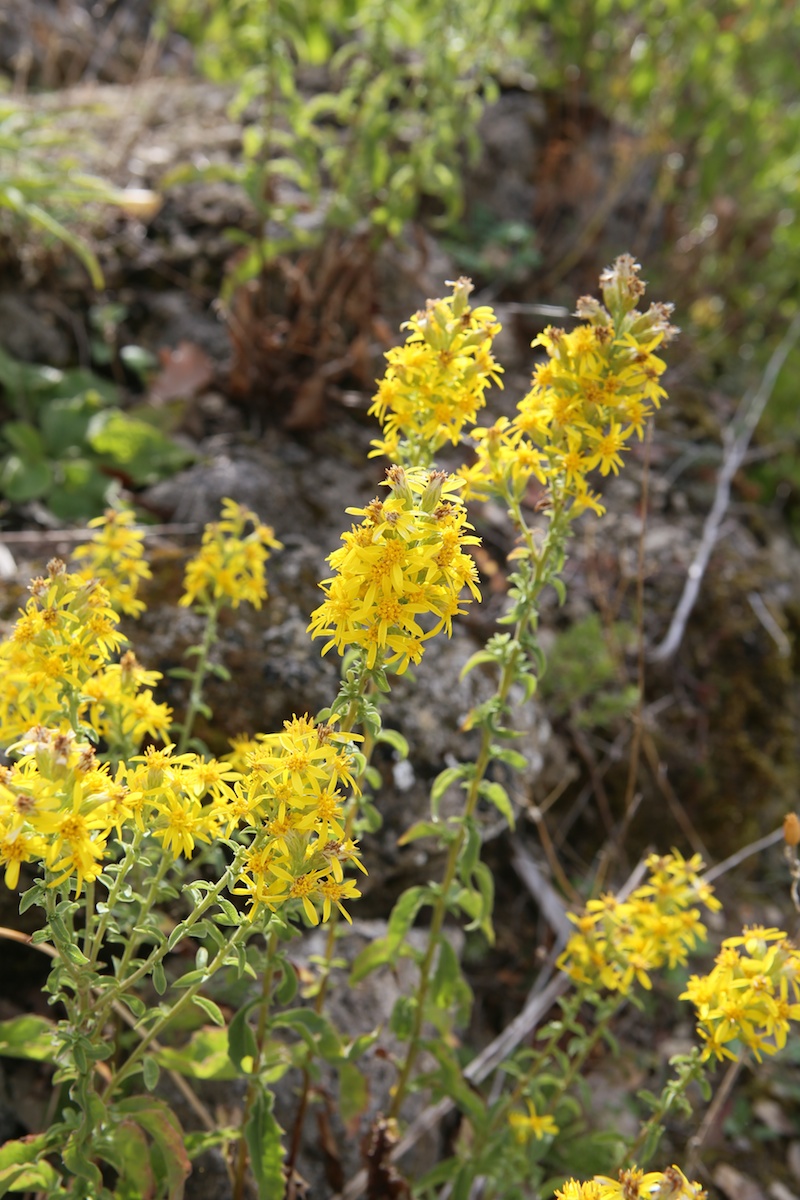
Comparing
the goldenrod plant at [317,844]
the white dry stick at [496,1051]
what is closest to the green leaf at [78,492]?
the goldenrod plant at [317,844]

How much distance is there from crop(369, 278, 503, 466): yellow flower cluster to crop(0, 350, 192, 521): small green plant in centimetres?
165

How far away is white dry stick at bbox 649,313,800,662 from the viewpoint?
11.8 ft

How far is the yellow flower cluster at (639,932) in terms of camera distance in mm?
2166

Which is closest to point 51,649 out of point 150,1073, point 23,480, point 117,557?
point 117,557

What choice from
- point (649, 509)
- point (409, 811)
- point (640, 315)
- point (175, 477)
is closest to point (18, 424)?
point (175, 477)

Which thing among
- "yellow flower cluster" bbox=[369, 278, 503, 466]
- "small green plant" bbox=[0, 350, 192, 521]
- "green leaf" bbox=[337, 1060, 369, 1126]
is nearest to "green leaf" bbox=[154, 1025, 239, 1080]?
"green leaf" bbox=[337, 1060, 369, 1126]

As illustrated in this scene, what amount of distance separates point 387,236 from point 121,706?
2.83m

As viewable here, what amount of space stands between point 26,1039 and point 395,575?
4.36 ft

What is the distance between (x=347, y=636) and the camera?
140cm

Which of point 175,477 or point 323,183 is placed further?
point 323,183

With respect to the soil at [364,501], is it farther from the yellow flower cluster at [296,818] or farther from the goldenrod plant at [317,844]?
the yellow flower cluster at [296,818]

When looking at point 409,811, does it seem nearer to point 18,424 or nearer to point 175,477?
point 175,477

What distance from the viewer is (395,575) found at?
4.51 ft

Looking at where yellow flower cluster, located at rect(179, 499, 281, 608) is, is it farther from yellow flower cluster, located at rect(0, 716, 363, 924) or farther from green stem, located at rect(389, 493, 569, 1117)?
yellow flower cluster, located at rect(0, 716, 363, 924)
